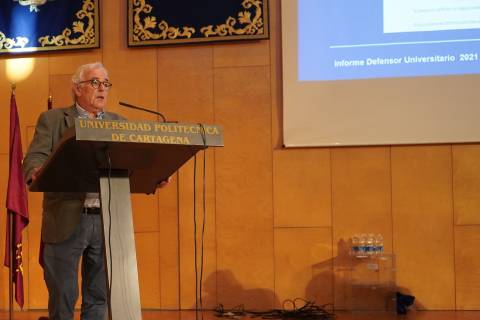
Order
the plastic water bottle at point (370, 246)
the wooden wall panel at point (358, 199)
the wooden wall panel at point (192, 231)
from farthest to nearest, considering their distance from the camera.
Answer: the wooden wall panel at point (192, 231), the wooden wall panel at point (358, 199), the plastic water bottle at point (370, 246)

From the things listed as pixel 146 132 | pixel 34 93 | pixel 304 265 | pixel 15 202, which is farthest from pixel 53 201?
pixel 34 93

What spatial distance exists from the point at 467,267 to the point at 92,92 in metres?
3.14

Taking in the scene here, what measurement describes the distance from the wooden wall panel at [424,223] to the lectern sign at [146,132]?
9.32 feet

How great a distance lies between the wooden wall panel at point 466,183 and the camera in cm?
466

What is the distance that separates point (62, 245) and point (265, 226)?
7.37ft

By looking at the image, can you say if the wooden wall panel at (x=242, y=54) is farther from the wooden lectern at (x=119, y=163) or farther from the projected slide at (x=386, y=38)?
the wooden lectern at (x=119, y=163)

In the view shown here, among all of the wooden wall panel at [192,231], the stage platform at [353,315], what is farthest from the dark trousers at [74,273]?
the wooden wall panel at [192,231]

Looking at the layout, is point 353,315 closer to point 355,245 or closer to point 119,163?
point 355,245

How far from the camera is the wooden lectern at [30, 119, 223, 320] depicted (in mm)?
2062

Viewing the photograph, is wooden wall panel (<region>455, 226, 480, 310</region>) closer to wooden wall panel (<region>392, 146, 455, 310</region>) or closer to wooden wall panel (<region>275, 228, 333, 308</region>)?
wooden wall panel (<region>392, 146, 455, 310</region>)

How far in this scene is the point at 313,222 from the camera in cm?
480

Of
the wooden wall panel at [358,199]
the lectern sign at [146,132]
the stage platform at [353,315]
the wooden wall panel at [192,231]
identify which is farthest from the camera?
the wooden wall panel at [192,231]

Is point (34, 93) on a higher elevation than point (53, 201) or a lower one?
higher

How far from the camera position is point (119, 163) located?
2268mm
